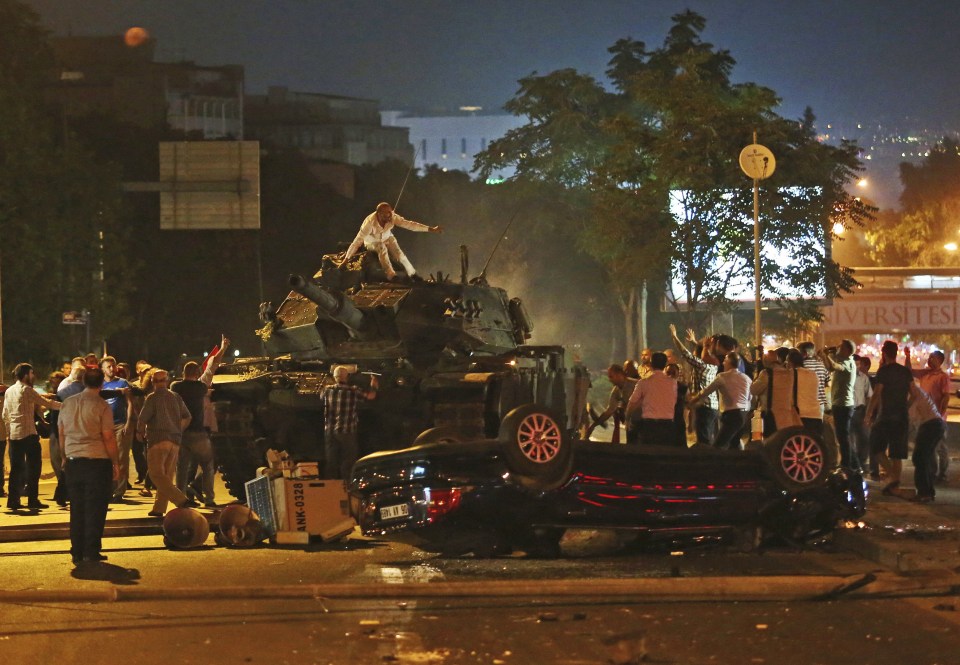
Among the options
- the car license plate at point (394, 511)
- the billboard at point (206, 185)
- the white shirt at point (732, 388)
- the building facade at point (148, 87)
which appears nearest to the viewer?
the car license plate at point (394, 511)

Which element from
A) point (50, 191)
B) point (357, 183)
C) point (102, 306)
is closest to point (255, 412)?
point (50, 191)

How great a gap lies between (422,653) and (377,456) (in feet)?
10.6

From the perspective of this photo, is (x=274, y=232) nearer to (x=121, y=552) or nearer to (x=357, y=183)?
(x=357, y=183)

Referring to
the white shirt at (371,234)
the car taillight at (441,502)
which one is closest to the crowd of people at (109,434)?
the white shirt at (371,234)

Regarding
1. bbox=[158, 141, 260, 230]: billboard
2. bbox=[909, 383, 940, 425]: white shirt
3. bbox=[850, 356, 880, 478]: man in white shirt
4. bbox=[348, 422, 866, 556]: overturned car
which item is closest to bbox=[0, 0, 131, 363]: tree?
bbox=[158, 141, 260, 230]: billboard

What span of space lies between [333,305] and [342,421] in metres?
2.40

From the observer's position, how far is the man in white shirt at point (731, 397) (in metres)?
14.5

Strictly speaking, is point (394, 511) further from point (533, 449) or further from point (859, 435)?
point (859, 435)

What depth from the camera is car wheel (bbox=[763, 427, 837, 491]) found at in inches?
428

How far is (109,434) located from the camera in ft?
38.0

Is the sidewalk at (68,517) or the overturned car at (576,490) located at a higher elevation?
the overturned car at (576,490)

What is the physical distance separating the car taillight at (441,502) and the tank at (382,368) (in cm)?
441

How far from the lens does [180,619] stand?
880 centimetres

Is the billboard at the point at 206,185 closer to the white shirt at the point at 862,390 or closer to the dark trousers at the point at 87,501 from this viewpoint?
the white shirt at the point at 862,390
